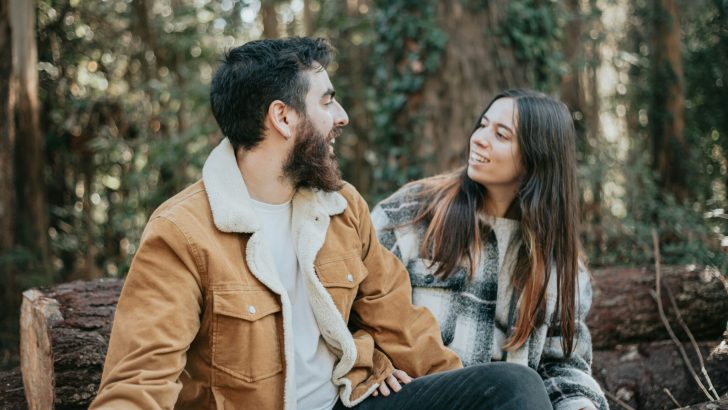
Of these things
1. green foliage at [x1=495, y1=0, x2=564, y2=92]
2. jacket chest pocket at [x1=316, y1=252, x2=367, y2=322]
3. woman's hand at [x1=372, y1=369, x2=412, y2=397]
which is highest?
green foliage at [x1=495, y1=0, x2=564, y2=92]

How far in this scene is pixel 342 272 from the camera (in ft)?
8.20

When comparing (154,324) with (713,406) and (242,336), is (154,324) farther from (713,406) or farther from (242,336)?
(713,406)

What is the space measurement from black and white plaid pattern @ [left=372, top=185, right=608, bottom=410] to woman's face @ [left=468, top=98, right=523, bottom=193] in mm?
216

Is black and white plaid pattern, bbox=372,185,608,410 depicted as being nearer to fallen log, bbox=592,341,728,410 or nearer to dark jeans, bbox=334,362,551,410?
dark jeans, bbox=334,362,551,410

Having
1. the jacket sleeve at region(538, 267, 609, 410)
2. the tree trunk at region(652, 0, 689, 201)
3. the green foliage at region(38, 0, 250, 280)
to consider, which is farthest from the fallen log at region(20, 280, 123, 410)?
the tree trunk at region(652, 0, 689, 201)

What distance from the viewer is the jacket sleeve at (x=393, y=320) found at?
8.66 feet

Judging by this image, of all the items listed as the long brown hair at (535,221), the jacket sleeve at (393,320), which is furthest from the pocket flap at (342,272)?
the long brown hair at (535,221)

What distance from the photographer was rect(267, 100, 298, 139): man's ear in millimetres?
2422

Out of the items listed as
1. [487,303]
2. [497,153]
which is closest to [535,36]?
[497,153]

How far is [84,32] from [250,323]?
705 cm

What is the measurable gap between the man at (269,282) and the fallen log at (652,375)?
1.63 meters

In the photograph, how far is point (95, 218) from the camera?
8.67m

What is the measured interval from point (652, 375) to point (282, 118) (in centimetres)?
280

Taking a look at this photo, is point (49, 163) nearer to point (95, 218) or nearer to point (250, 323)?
point (95, 218)
